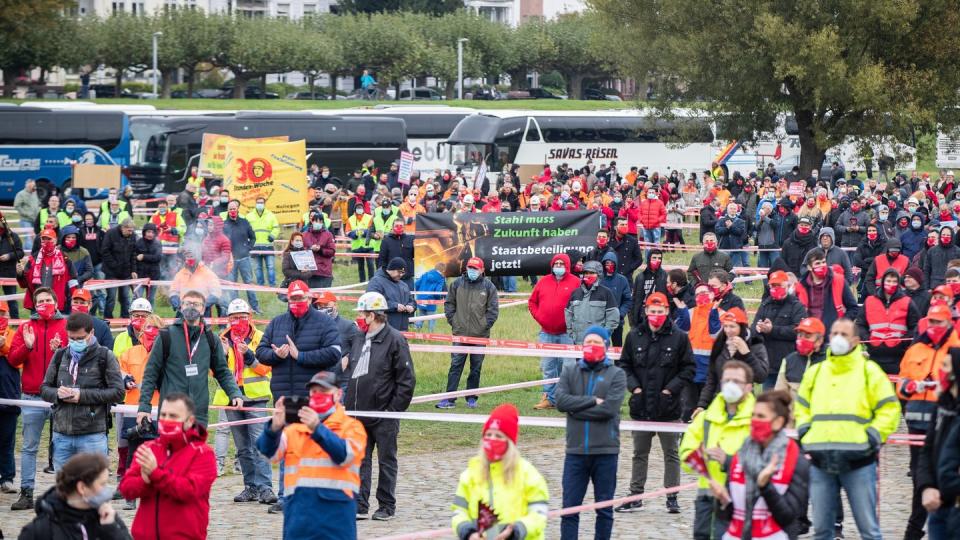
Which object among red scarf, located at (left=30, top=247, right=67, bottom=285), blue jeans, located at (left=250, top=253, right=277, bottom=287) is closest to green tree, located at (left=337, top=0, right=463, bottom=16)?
blue jeans, located at (left=250, top=253, right=277, bottom=287)

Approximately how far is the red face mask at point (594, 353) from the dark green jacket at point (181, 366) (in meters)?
2.96

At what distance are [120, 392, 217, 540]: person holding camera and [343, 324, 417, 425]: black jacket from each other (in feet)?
11.3

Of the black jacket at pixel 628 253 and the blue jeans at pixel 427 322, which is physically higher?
the black jacket at pixel 628 253

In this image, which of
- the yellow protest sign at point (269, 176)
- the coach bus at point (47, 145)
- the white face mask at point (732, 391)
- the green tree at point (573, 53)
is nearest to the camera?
the white face mask at point (732, 391)

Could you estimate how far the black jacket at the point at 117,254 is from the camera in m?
22.8

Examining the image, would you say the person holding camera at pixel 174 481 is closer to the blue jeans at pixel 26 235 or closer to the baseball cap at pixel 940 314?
the baseball cap at pixel 940 314

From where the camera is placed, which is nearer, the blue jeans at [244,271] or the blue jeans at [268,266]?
the blue jeans at [244,271]

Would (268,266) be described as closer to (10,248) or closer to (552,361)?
(10,248)

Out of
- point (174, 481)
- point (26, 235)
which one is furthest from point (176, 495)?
point (26, 235)

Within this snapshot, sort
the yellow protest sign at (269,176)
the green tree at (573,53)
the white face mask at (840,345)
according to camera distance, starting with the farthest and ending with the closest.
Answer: the green tree at (573,53) < the yellow protest sign at (269,176) < the white face mask at (840,345)

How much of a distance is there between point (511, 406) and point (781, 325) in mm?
5501

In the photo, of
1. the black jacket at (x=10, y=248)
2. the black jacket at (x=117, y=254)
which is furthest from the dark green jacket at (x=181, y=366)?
the black jacket at (x=117, y=254)

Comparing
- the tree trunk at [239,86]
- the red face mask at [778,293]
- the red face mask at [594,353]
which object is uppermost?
the tree trunk at [239,86]

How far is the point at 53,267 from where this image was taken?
65.0ft
